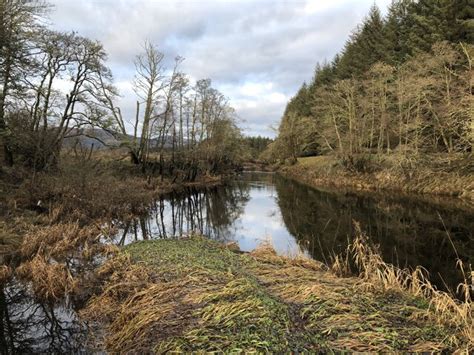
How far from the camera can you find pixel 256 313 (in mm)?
5668

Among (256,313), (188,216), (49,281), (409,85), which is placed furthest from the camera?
(409,85)

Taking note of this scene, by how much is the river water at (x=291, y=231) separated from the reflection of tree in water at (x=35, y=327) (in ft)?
0.06

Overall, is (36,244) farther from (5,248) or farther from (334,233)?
(334,233)

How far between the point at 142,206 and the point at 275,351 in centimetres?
1850

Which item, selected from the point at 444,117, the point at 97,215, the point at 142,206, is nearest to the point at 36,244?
the point at 97,215

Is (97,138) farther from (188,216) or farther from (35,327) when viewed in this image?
(35,327)

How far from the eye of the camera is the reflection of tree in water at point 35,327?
633cm

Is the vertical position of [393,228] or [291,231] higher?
[393,228]

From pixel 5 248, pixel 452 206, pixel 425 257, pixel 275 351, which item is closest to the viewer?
pixel 275 351

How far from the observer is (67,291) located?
8391 millimetres

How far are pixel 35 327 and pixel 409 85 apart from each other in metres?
28.3

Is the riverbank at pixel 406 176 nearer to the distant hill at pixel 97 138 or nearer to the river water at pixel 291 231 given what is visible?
the river water at pixel 291 231

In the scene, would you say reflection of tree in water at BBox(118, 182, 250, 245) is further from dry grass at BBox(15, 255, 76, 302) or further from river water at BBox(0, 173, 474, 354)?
dry grass at BBox(15, 255, 76, 302)

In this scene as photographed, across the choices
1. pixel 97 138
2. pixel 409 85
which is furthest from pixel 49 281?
pixel 409 85
